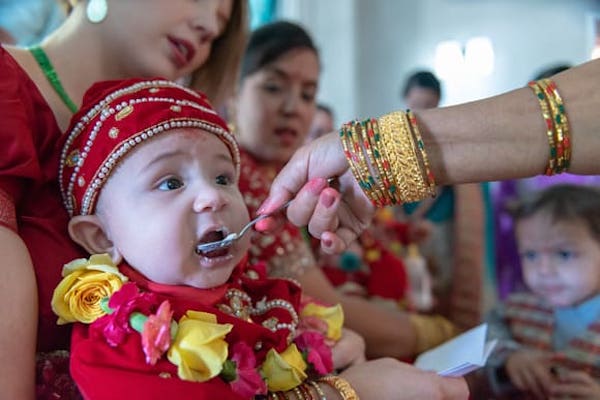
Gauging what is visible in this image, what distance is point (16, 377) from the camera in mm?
811

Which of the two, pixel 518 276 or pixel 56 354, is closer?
pixel 56 354

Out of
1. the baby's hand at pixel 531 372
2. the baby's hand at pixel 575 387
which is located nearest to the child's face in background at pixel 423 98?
the baby's hand at pixel 531 372

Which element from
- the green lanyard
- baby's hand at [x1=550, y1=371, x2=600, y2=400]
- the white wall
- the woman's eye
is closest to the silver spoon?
the green lanyard

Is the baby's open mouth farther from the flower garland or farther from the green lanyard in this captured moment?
the green lanyard

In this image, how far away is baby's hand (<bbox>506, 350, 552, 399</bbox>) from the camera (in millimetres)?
1438

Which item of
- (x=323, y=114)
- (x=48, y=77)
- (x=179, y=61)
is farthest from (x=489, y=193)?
(x=48, y=77)

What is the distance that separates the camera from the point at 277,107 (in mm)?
1855

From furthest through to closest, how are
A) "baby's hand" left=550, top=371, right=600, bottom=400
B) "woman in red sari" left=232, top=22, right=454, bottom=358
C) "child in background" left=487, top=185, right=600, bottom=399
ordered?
"woman in red sari" left=232, top=22, right=454, bottom=358 < "child in background" left=487, top=185, right=600, bottom=399 < "baby's hand" left=550, top=371, right=600, bottom=400

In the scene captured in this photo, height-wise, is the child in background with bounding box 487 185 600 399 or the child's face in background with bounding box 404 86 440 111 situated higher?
the child's face in background with bounding box 404 86 440 111

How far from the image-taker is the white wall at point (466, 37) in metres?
4.50

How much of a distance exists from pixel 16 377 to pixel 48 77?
576 millimetres

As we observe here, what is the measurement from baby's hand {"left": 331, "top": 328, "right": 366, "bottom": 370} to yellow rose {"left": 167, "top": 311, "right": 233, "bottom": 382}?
1.00 feet

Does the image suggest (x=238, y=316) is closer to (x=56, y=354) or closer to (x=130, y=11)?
(x=56, y=354)

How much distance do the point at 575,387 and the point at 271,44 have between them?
124 centimetres
